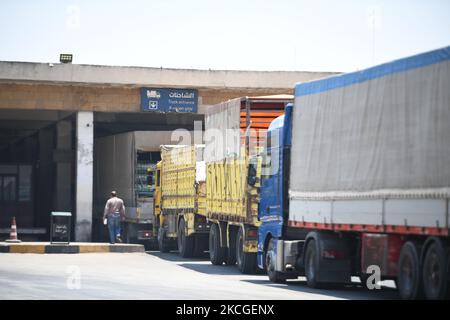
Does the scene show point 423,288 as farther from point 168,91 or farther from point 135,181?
point 168,91

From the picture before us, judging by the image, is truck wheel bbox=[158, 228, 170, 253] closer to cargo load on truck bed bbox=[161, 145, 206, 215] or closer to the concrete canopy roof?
cargo load on truck bed bbox=[161, 145, 206, 215]

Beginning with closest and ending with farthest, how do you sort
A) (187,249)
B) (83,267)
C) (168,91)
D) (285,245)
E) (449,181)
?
1. (449,181)
2. (285,245)
3. (83,267)
4. (187,249)
5. (168,91)

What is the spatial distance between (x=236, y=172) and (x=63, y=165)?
2859cm

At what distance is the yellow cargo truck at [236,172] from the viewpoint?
24.3 meters

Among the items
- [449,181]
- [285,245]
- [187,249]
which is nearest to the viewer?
[449,181]

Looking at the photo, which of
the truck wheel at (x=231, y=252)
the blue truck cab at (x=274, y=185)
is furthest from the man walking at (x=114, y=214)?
the blue truck cab at (x=274, y=185)

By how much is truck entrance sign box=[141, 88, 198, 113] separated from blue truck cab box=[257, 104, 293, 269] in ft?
64.6

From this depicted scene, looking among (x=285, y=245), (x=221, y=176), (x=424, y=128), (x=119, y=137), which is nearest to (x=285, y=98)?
(x=221, y=176)

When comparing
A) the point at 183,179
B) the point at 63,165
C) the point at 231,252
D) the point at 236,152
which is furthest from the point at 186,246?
the point at 63,165

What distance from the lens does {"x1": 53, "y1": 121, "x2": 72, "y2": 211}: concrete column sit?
51344mm

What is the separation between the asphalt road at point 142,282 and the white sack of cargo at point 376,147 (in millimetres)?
1464
